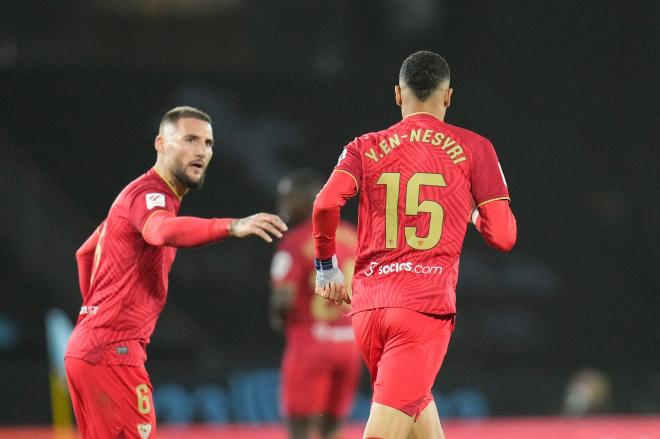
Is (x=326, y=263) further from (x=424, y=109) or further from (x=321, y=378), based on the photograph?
(x=321, y=378)

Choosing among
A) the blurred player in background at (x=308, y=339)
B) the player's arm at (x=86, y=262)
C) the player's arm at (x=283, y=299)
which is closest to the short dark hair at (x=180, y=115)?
the player's arm at (x=86, y=262)

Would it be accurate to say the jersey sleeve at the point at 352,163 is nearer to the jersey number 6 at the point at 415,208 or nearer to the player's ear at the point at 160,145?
the jersey number 6 at the point at 415,208

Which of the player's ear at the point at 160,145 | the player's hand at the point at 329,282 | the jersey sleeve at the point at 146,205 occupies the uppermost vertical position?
the player's ear at the point at 160,145

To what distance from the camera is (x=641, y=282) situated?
17.0 metres

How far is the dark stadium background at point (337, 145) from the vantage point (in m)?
13.9

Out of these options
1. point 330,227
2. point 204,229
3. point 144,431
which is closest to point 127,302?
point 144,431

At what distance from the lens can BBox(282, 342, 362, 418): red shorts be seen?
27.3 feet

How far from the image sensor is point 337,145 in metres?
16.7

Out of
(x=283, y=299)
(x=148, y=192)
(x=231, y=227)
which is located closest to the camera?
(x=231, y=227)

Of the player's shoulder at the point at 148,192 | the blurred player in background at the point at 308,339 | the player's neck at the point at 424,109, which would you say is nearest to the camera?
the player's neck at the point at 424,109

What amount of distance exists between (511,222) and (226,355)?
8613 mm

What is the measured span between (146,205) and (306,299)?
10.5 feet

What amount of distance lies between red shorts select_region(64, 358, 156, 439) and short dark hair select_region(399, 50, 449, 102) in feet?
6.08

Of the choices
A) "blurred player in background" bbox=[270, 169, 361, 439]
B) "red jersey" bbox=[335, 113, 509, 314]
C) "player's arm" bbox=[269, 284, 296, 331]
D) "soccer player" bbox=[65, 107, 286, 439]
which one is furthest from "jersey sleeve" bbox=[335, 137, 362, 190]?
"player's arm" bbox=[269, 284, 296, 331]
